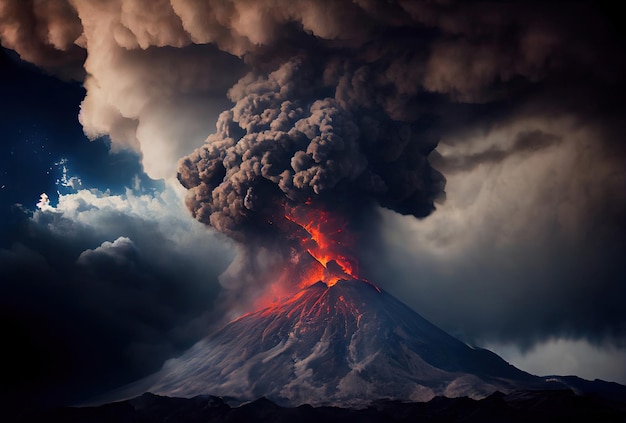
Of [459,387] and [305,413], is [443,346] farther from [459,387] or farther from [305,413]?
[305,413]

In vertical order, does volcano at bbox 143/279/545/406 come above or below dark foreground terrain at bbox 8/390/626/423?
above

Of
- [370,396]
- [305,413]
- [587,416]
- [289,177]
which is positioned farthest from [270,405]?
[587,416]

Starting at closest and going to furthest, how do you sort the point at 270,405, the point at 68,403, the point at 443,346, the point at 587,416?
the point at 587,416 → the point at 270,405 → the point at 68,403 → the point at 443,346

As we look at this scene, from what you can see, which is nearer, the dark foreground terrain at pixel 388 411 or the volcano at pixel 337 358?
the dark foreground terrain at pixel 388 411

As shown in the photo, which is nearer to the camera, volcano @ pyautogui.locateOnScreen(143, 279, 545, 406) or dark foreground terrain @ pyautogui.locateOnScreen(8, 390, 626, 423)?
dark foreground terrain @ pyautogui.locateOnScreen(8, 390, 626, 423)

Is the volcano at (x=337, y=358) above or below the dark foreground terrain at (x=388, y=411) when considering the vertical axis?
above
